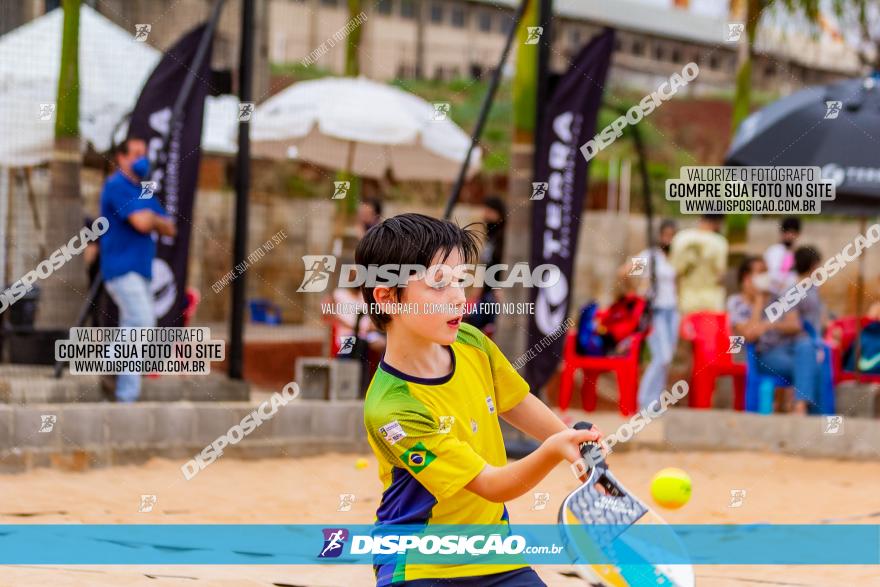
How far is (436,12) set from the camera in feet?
→ 88.4

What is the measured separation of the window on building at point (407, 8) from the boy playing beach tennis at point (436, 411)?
24.3 m

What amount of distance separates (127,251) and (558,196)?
2.89m

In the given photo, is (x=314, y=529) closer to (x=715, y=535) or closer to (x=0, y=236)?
(x=715, y=535)

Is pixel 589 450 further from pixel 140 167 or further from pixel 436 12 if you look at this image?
pixel 436 12

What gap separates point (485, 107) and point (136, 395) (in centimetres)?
305

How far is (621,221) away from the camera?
63.4ft

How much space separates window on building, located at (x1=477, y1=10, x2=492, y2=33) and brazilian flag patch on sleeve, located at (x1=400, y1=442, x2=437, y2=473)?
25015 mm

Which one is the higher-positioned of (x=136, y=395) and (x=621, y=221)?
(x=621, y=221)

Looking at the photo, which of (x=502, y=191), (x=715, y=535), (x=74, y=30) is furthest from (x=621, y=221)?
(x=715, y=535)

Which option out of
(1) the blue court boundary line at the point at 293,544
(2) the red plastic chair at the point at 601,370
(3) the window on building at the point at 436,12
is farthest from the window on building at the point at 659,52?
(1) the blue court boundary line at the point at 293,544

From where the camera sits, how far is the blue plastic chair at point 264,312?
12990 mm

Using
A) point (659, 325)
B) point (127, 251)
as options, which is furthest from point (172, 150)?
point (659, 325)

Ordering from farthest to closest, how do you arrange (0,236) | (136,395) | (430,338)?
(0,236) → (136,395) → (430,338)

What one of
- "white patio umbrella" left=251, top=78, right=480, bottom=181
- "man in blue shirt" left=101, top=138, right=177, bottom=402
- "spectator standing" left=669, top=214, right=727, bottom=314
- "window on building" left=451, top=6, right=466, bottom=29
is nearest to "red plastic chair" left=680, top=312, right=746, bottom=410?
"spectator standing" left=669, top=214, right=727, bottom=314
